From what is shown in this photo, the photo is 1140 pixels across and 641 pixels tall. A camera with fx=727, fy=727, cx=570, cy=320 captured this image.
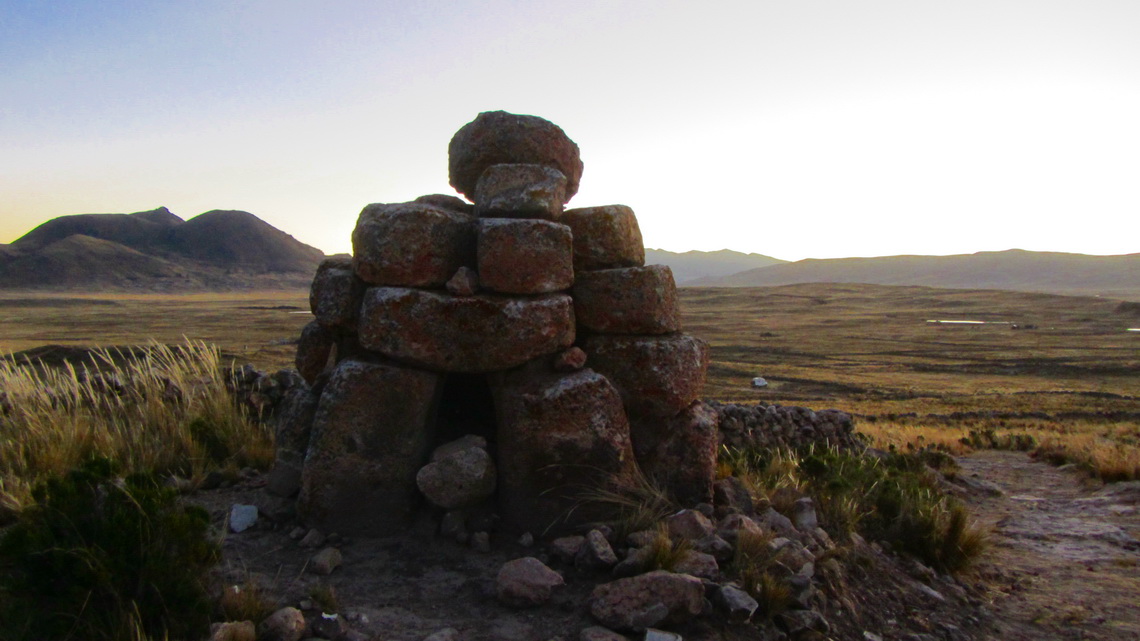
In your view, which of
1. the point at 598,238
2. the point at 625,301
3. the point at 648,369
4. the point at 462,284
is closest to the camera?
the point at 462,284

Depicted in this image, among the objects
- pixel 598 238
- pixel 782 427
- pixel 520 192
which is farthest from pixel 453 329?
pixel 782 427

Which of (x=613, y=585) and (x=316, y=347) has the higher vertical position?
(x=316, y=347)

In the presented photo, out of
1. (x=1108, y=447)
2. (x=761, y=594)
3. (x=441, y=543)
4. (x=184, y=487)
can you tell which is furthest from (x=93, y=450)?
(x=1108, y=447)

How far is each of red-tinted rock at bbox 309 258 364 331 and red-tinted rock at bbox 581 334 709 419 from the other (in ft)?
6.37

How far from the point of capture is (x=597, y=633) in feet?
12.9

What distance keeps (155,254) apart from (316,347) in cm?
12854

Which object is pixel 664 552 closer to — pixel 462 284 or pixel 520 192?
pixel 462 284

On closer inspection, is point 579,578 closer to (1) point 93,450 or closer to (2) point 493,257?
(2) point 493,257

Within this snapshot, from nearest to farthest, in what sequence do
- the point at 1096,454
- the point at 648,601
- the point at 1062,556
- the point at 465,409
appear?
the point at 648,601, the point at 465,409, the point at 1062,556, the point at 1096,454

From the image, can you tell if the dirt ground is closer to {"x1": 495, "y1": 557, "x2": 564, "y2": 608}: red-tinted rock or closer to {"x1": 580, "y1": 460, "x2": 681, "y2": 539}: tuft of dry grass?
{"x1": 495, "y1": 557, "x2": 564, "y2": 608}: red-tinted rock

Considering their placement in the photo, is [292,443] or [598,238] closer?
[292,443]

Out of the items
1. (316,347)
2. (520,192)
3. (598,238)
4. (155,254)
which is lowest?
(316,347)

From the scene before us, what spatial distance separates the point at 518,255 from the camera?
556 cm

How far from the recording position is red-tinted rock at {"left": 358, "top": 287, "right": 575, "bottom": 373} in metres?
5.44
